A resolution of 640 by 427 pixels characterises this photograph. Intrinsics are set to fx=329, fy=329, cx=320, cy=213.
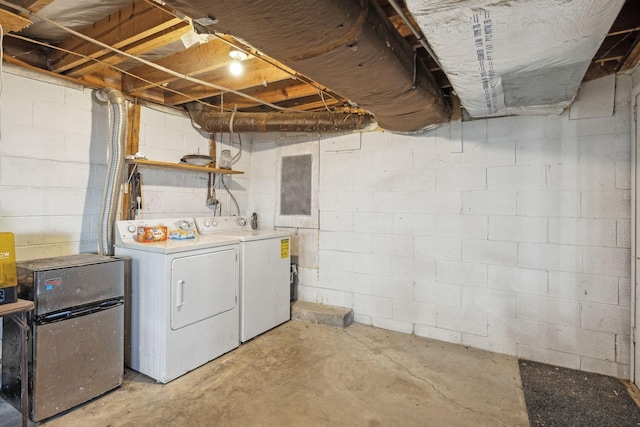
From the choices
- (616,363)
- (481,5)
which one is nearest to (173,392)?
(481,5)

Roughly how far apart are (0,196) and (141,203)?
37.5 inches

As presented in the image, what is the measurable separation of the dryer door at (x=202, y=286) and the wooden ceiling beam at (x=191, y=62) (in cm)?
139

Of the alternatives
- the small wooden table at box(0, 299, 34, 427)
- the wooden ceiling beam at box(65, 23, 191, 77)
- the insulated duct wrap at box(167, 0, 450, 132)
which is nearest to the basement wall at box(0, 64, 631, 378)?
the wooden ceiling beam at box(65, 23, 191, 77)

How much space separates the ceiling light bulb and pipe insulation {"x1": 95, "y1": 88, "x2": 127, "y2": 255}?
91cm

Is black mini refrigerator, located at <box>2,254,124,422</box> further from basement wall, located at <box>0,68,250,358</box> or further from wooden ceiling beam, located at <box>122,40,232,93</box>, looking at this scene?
wooden ceiling beam, located at <box>122,40,232,93</box>

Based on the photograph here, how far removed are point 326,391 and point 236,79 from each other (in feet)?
8.13

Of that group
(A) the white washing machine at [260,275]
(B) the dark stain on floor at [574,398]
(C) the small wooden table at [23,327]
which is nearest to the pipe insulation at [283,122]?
(A) the white washing machine at [260,275]

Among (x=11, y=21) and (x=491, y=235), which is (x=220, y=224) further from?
(x=491, y=235)

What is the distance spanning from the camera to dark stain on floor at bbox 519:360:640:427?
1.96 metres

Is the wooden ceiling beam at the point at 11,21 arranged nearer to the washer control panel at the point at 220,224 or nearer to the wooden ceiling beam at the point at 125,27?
the wooden ceiling beam at the point at 125,27

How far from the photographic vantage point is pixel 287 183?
3.89m

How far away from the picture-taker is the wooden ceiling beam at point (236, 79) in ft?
8.32

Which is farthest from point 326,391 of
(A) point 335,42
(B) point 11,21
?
(B) point 11,21

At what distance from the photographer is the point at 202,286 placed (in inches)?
99.4
